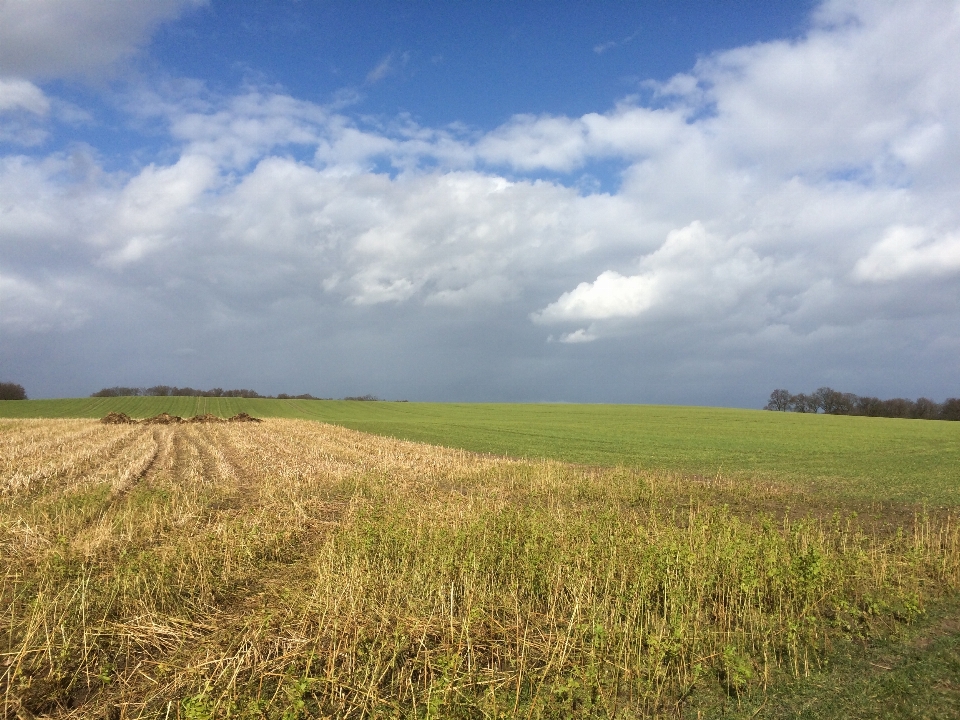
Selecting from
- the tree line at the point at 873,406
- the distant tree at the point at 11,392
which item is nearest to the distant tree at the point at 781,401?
the tree line at the point at 873,406

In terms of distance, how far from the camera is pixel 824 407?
12950 cm

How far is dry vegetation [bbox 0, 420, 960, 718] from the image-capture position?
21.0ft

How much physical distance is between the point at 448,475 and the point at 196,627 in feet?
51.1

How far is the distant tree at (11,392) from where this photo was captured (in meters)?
126

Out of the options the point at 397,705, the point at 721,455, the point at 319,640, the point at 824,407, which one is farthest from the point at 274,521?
the point at 824,407

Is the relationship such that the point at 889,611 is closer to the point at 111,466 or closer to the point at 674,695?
the point at 674,695

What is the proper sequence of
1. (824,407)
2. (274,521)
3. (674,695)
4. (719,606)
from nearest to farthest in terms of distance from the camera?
(674,695) → (719,606) → (274,521) → (824,407)

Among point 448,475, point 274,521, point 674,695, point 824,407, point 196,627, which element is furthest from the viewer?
point 824,407

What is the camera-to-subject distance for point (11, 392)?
127m

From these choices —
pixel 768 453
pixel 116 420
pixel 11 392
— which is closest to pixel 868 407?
pixel 768 453

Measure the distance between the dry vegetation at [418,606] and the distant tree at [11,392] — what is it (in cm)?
14058

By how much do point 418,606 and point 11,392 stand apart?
508 ft

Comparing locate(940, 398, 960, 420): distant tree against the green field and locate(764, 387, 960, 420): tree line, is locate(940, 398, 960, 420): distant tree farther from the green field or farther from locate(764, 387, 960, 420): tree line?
the green field

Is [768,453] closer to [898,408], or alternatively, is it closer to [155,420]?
[155,420]
